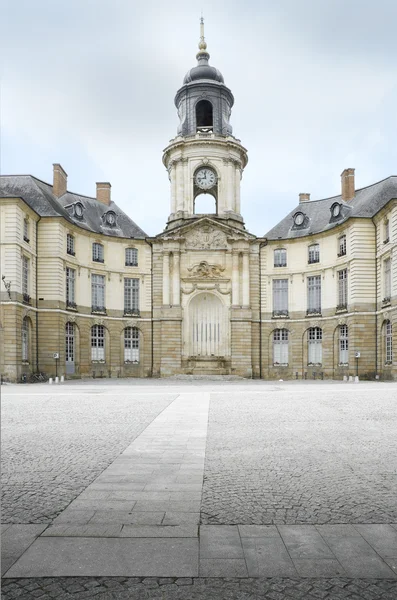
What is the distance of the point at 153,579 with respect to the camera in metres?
4.05

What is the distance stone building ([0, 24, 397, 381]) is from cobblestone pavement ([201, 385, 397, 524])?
26.3m

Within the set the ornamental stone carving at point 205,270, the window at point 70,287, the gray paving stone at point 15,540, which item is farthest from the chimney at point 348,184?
the gray paving stone at point 15,540

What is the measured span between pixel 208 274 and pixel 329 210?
1154cm

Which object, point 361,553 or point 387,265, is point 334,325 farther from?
point 361,553

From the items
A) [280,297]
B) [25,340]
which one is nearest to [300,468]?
[25,340]

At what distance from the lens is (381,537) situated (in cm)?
492

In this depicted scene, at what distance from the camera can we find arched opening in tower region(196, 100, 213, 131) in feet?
153

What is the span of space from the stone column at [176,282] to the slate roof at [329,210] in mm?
8198

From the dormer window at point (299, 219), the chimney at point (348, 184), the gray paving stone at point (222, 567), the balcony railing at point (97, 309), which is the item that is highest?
the chimney at point (348, 184)

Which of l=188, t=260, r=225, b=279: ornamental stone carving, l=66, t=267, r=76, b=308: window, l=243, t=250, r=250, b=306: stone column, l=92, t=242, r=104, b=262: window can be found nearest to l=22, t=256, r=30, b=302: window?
l=66, t=267, r=76, b=308: window

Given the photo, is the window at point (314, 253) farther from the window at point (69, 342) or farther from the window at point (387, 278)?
the window at point (69, 342)

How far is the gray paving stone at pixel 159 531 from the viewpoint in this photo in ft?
→ 16.4

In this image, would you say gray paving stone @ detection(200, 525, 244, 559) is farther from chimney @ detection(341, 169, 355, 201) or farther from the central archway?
chimney @ detection(341, 169, 355, 201)

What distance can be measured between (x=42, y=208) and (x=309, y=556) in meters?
37.0
